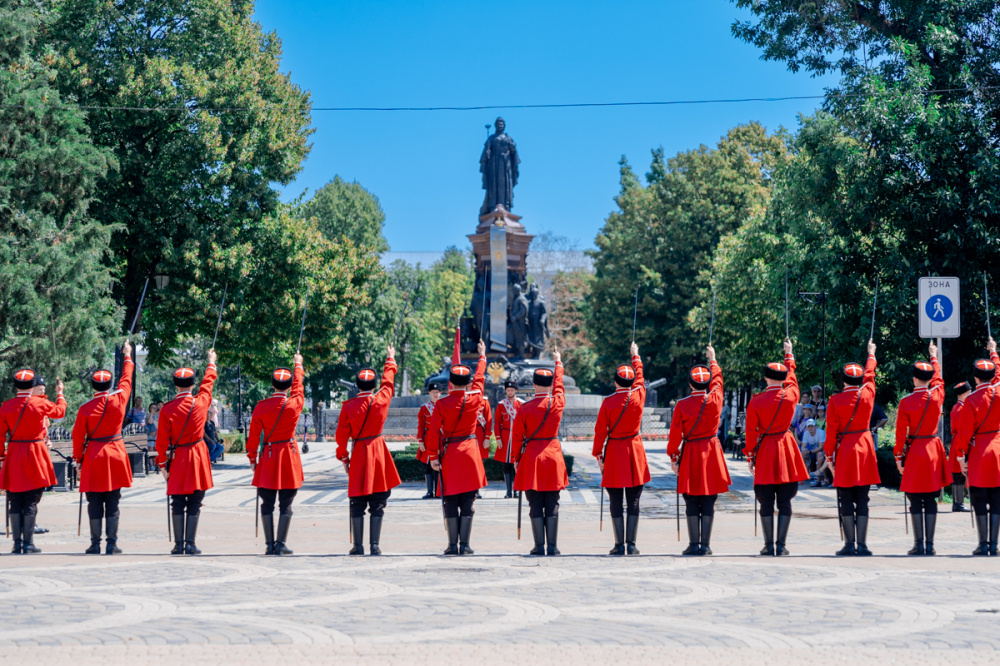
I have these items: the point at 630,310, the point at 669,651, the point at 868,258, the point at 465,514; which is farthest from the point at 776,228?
the point at 669,651

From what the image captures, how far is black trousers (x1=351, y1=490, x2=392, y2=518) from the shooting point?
12.8 meters

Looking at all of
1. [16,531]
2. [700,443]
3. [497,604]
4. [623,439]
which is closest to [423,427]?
[623,439]

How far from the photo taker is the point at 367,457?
12703 millimetres

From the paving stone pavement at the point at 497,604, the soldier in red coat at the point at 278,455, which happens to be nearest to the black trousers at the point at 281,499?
the soldier in red coat at the point at 278,455

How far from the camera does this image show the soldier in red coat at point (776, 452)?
12438 millimetres

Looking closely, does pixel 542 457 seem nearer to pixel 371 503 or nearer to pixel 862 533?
pixel 371 503

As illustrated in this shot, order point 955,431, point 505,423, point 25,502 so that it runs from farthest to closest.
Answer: point 505,423 < point 25,502 < point 955,431

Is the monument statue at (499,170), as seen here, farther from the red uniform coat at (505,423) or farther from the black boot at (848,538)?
the black boot at (848,538)

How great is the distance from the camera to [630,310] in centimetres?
6259

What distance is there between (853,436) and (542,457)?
3468 millimetres

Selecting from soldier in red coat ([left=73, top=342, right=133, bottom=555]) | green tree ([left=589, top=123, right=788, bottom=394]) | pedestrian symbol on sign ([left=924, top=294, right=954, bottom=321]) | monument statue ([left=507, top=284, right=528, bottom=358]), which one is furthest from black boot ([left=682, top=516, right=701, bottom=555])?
green tree ([left=589, top=123, right=788, bottom=394])

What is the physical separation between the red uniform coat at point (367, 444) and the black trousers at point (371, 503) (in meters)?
0.10

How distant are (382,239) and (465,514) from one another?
68.1 metres

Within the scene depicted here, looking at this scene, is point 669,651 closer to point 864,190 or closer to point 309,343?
point 864,190
